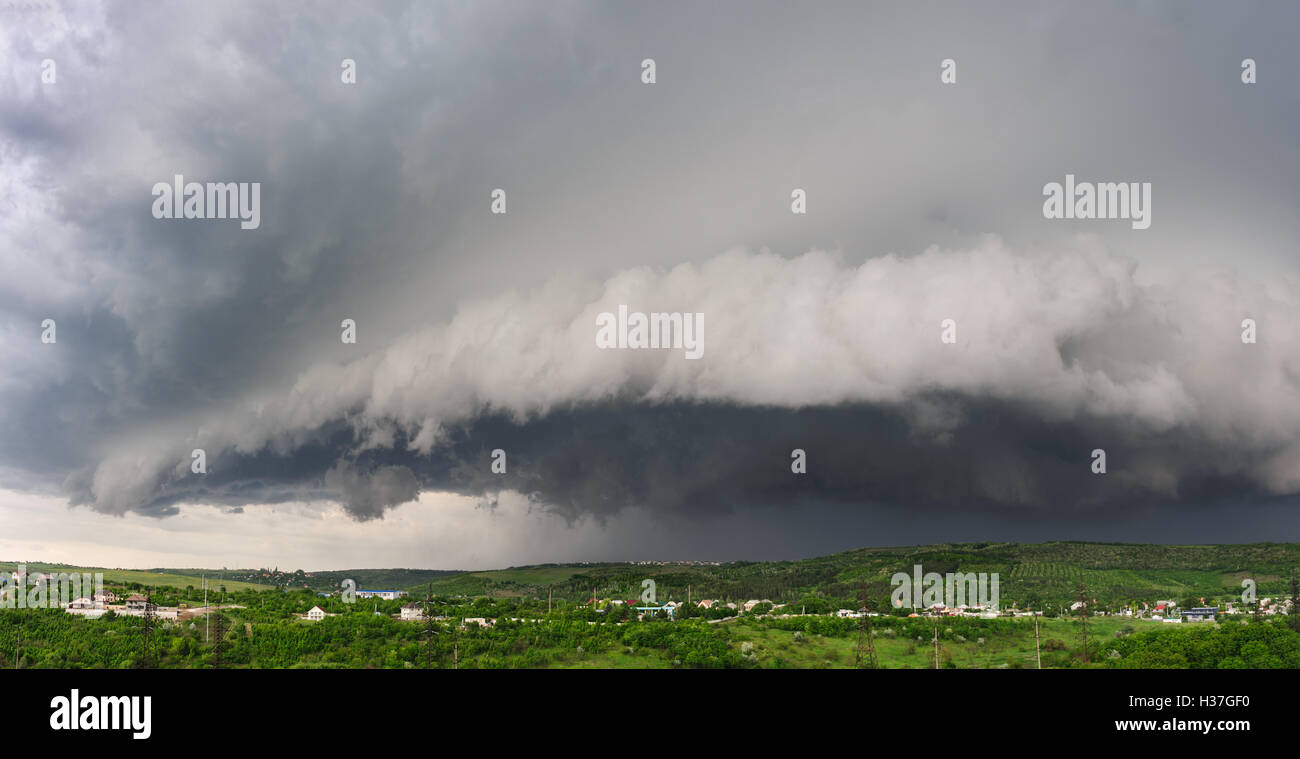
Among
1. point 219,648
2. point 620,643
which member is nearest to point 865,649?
point 620,643

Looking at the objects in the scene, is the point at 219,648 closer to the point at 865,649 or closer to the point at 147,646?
the point at 147,646

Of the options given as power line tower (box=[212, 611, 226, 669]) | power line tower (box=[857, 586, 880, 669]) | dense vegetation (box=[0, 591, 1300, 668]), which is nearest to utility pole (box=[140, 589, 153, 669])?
dense vegetation (box=[0, 591, 1300, 668])

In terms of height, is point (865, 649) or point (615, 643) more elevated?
point (615, 643)

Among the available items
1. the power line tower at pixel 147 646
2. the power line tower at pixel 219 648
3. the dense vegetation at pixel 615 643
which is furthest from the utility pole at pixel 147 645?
the power line tower at pixel 219 648

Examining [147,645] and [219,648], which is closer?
[219,648]

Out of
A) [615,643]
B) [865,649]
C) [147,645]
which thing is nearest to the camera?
[147,645]

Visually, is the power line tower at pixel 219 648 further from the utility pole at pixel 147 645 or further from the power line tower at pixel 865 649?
the power line tower at pixel 865 649

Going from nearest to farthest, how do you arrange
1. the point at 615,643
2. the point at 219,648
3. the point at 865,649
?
the point at 219,648 < the point at 865,649 < the point at 615,643

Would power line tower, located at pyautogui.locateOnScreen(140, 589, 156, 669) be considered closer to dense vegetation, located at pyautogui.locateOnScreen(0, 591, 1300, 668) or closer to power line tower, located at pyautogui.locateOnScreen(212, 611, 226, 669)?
dense vegetation, located at pyautogui.locateOnScreen(0, 591, 1300, 668)
